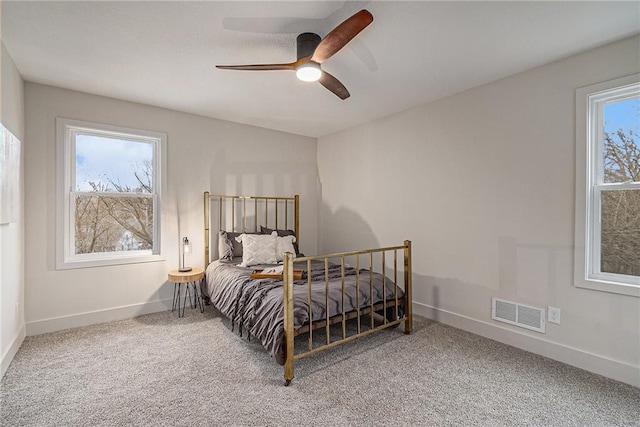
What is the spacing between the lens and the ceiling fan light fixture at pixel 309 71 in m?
2.16

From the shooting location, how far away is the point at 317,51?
1.98 metres

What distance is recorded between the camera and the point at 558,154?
2561mm

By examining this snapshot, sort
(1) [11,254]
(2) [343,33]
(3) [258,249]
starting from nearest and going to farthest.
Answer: (2) [343,33]
(1) [11,254]
(3) [258,249]

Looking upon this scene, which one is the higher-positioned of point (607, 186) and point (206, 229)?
point (607, 186)

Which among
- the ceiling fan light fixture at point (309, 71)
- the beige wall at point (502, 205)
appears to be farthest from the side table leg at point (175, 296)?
the ceiling fan light fixture at point (309, 71)

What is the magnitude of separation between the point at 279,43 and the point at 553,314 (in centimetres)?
309

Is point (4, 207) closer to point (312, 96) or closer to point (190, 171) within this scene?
point (190, 171)

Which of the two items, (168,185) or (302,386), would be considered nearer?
(302,386)

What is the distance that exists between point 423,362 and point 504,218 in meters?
1.50

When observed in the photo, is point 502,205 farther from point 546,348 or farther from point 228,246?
point 228,246

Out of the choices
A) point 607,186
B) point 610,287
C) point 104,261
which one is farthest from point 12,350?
point 607,186

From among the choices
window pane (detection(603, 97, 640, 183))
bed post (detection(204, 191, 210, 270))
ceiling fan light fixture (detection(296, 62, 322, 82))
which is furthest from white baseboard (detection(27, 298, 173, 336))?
window pane (detection(603, 97, 640, 183))

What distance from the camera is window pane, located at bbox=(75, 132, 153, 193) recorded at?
3381 mm

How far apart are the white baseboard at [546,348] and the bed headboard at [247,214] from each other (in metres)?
2.39
